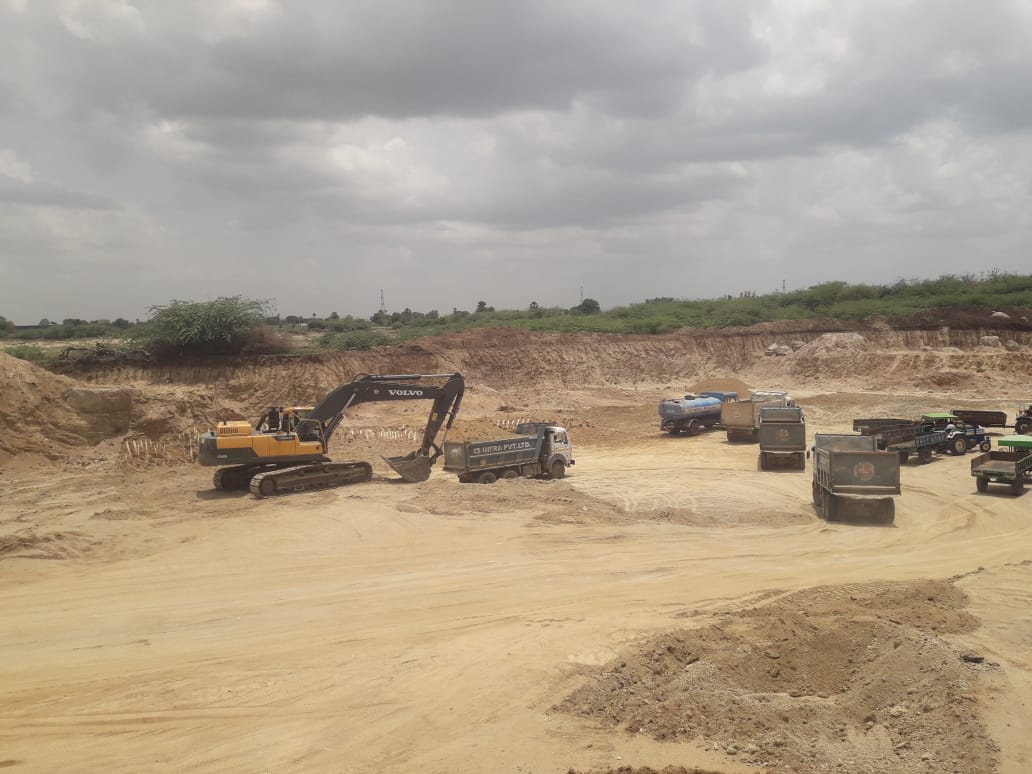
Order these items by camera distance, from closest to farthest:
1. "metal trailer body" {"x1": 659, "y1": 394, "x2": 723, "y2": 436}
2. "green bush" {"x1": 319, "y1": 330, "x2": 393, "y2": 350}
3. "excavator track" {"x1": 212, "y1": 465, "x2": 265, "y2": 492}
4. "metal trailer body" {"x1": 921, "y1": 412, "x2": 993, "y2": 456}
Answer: "excavator track" {"x1": 212, "y1": 465, "x2": 265, "y2": 492} → "metal trailer body" {"x1": 921, "y1": 412, "x2": 993, "y2": 456} → "metal trailer body" {"x1": 659, "y1": 394, "x2": 723, "y2": 436} → "green bush" {"x1": 319, "y1": 330, "x2": 393, "y2": 350}

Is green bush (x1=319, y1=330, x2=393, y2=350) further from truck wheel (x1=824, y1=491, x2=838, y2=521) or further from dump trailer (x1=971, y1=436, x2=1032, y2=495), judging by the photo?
dump trailer (x1=971, y1=436, x2=1032, y2=495)

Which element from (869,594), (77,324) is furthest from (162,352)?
(77,324)

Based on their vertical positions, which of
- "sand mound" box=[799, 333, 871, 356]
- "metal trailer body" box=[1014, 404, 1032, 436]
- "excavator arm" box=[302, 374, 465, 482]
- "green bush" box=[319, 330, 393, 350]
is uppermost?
"green bush" box=[319, 330, 393, 350]

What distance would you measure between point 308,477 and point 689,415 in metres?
16.9

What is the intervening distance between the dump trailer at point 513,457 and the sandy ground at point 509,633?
1775 mm

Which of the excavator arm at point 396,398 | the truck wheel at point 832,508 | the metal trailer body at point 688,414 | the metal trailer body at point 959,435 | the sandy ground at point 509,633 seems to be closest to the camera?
the sandy ground at point 509,633

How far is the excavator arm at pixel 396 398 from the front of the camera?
20.4 metres

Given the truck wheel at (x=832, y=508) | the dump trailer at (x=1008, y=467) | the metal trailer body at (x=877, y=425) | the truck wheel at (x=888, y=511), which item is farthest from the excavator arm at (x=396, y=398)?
the metal trailer body at (x=877, y=425)

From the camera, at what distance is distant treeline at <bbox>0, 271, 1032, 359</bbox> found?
37625 millimetres

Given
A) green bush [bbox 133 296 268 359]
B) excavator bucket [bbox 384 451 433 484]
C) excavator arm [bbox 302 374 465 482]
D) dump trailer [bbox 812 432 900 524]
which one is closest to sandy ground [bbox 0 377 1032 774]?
dump trailer [bbox 812 432 900 524]

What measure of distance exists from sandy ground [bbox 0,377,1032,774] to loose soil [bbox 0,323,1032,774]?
0.14 ft

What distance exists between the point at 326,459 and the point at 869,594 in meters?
13.7

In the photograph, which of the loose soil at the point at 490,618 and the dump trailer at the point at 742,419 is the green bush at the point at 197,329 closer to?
the loose soil at the point at 490,618

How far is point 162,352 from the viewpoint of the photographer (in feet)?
123
